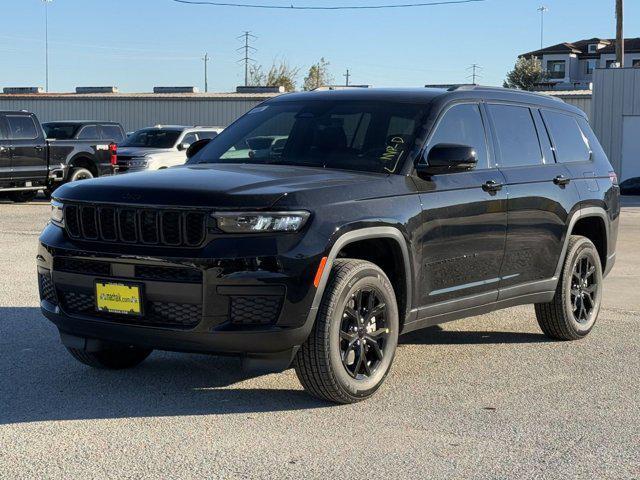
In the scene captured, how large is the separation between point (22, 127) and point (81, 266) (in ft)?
53.5

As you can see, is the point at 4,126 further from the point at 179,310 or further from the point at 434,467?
the point at 434,467

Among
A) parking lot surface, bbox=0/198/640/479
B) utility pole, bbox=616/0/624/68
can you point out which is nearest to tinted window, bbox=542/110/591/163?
parking lot surface, bbox=0/198/640/479

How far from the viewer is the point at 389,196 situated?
6039 millimetres

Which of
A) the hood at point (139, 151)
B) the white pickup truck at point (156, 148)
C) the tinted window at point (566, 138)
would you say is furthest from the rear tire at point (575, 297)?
the hood at point (139, 151)

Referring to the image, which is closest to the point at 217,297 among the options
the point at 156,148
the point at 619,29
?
the point at 156,148

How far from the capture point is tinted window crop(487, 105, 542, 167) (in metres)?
7.25

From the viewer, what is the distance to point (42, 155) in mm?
21609

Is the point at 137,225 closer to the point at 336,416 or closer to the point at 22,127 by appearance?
the point at 336,416

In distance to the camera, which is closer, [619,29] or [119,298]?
[119,298]

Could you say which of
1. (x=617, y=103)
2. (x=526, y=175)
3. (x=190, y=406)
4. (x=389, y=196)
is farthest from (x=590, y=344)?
(x=617, y=103)

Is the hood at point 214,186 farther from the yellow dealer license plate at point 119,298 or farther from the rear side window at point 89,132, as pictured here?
the rear side window at point 89,132

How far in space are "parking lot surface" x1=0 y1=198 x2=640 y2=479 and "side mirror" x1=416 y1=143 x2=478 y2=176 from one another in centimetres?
130

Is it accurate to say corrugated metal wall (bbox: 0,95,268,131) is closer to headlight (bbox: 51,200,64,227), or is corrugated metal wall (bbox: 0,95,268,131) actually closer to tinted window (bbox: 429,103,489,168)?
tinted window (bbox: 429,103,489,168)

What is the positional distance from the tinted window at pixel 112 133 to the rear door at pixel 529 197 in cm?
1837
